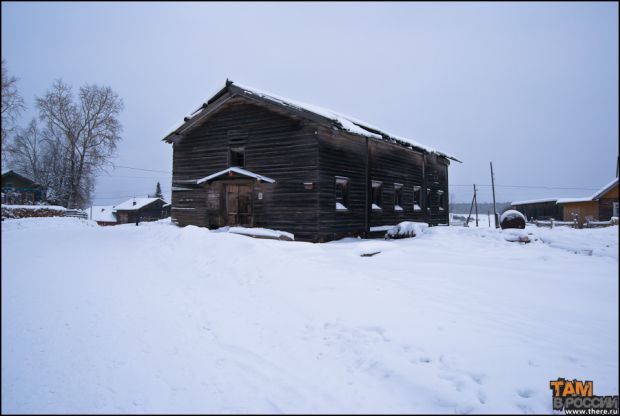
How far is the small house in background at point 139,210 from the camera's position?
5719 centimetres

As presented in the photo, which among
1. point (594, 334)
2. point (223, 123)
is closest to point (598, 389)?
point (594, 334)

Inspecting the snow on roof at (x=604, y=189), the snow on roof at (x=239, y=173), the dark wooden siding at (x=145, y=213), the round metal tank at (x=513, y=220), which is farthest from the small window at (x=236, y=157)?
the dark wooden siding at (x=145, y=213)

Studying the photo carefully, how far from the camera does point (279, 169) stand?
1592 cm

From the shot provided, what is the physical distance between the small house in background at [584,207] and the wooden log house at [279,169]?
21.0 meters

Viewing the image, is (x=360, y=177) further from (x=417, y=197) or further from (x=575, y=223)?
(x=575, y=223)

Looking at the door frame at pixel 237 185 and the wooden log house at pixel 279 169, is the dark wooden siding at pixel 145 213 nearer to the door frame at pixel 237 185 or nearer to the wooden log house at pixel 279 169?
the wooden log house at pixel 279 169

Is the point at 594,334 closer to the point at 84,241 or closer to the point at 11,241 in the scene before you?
the point at 11,241

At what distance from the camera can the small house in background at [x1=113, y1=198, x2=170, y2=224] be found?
5719 cm

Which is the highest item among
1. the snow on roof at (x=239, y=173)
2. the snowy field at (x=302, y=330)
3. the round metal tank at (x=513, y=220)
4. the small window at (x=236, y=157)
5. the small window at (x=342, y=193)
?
the small window at (x=236, y=157)

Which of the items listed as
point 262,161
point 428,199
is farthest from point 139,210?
point 428,199

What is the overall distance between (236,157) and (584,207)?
121ft

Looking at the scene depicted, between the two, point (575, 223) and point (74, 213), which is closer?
point (74, 213)

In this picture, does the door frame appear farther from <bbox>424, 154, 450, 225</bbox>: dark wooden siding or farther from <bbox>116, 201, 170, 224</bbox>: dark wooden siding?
<bbox>116, 201, 170, 224</bbox>: dark wooden siding

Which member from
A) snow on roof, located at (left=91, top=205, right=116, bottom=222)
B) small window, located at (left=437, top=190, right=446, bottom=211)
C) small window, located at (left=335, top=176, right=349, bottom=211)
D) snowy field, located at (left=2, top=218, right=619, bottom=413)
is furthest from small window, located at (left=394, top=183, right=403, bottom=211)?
snow on roof, located at (left=91, top=205, right=116, bottom=222)
